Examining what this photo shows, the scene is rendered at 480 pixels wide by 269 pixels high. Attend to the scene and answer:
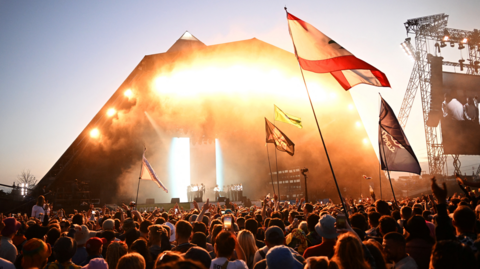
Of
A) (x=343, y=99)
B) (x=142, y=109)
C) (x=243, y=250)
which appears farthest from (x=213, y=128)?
(x=243, y=250)

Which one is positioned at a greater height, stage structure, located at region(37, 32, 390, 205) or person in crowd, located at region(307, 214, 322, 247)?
stage structure, located at region(37, 32, 390, 205)

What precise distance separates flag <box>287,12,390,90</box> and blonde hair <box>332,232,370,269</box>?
4.44 metres

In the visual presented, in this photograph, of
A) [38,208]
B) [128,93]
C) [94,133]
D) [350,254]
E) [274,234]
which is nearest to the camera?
[350,254]

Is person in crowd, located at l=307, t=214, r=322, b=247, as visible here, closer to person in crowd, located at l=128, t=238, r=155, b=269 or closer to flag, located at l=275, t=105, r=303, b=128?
person in crowd, located at l=128, t=238, r=155, b=269

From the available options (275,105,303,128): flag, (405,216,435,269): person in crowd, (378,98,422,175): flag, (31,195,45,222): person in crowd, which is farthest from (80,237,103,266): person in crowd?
(275,105,303,128): flag

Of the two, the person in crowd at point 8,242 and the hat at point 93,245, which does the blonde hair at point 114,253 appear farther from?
the person in crowd at point 8,242

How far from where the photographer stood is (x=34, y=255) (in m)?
3.12

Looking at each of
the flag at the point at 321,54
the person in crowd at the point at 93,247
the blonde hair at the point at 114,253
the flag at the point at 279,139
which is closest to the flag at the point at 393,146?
the flag at the point at 321,54

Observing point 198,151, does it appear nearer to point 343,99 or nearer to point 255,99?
point 255,99

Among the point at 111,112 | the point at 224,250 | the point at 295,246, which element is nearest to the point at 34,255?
the point at 224,250

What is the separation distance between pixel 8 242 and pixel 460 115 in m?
32.1

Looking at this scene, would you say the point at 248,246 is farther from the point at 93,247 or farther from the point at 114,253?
the point at 93,247

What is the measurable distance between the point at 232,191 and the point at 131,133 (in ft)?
29.7

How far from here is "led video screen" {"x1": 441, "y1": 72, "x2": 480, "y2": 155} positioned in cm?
2731
